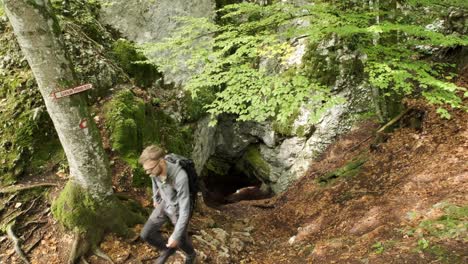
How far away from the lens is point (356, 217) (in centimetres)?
696

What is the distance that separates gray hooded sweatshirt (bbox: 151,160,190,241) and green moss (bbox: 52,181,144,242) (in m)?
1.75

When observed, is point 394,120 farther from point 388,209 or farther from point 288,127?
point 288,127

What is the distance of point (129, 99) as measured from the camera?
28.1 feet

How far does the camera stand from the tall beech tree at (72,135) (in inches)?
181

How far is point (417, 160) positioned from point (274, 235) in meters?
3.90

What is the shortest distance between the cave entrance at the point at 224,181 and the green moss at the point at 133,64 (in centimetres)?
567

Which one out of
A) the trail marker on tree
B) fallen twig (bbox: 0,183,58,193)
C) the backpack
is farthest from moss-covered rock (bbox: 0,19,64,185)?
the backpack

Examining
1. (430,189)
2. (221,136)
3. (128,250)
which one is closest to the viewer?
(128,250)

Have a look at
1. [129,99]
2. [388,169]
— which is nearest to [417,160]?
[388,169]

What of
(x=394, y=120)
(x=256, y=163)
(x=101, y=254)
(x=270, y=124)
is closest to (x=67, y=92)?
(x=101, y=254)

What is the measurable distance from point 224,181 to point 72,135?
510 inches

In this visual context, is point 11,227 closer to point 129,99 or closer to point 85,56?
point 129,99

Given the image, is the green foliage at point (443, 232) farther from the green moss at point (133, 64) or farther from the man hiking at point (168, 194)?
the green moss at point (133, 64)

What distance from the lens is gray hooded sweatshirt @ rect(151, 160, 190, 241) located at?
14.4 feet
